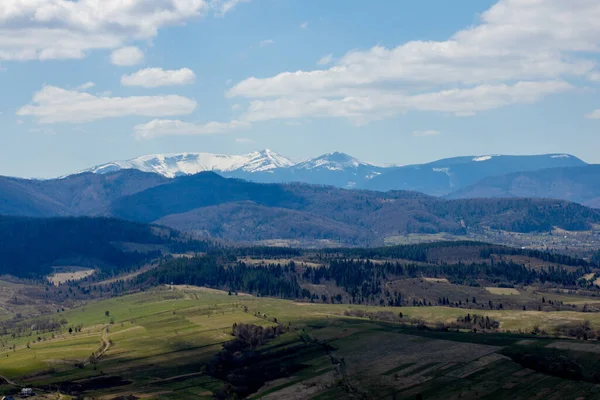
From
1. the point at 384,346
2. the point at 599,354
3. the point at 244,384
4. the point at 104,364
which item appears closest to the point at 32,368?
the point at 104,364

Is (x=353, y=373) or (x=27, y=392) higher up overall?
(x=27, y=392)

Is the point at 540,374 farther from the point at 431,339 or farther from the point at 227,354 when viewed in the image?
the point at 227,354

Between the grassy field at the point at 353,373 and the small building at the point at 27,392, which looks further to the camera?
the small building at the point at 27,392

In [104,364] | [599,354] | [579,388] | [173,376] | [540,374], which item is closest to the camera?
[579,388]

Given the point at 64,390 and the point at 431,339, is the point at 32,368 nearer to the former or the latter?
the point at 64,390

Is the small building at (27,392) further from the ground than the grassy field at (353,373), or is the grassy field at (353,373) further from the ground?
the small building at (27,392)

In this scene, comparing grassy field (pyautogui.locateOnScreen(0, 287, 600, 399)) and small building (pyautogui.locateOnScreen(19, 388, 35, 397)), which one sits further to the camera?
small building (pyautogui.locateOnScreen(19, 388, 35, 397))

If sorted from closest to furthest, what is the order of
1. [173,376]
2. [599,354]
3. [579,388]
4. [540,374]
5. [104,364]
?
1. [579,388]
2. [540,374]
3. [599,354]
4. [173,376]
5. [104,364]

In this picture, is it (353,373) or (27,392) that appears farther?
(353,373)

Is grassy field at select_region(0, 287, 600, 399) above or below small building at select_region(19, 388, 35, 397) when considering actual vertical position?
below

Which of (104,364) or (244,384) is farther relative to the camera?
(104,364)
